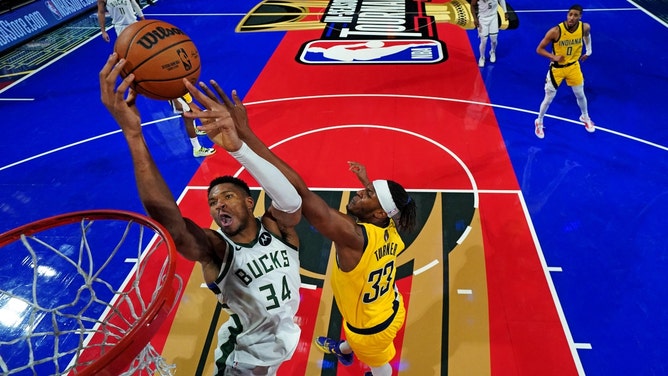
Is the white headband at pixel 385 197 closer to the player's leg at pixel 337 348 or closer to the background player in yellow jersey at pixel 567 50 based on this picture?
the player's leg at pixel 337 348

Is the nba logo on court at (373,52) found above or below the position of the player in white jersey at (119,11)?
below

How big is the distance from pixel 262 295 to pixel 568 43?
5.99m

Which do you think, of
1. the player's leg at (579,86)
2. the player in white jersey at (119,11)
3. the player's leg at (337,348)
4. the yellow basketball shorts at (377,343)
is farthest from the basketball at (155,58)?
the player in white jersey at (119,11)

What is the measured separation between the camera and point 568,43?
21.1ft

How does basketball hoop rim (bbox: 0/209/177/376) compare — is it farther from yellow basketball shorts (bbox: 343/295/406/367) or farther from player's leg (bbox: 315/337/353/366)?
player's leg (bbox: 315/337/353/366)

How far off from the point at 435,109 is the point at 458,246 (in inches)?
136

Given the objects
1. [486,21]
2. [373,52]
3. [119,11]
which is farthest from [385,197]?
Result: [119,11]

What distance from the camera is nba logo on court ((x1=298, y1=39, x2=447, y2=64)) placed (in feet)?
32.1

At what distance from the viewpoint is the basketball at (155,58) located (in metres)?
2.63

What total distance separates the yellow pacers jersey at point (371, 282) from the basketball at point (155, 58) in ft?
5.10

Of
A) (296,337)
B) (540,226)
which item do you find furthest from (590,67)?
(296,337)

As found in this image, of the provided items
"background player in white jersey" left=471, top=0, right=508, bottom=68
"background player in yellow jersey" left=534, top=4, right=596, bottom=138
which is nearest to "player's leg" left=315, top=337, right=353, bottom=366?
"background player in yellow jersey" left=534, top=4, right=596, bottom=138

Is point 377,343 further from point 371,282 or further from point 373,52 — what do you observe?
point 373,52

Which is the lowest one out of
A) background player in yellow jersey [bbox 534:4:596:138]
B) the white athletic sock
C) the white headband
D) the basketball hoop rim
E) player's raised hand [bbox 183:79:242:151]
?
the white athletic sock
